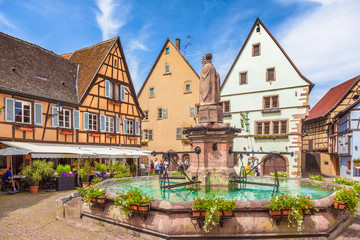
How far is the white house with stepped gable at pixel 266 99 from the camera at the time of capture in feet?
78.7

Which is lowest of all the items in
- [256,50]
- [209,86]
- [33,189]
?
[33,189]

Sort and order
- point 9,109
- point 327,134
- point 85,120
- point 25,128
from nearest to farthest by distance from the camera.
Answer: point 9,109 → point 25,128 → point 85,120 → point 327,134

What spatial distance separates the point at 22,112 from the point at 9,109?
37.3 inches

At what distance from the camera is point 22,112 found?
54.9 feet

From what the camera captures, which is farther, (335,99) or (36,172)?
(335,99)

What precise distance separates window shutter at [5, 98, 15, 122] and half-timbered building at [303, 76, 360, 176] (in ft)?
72.2

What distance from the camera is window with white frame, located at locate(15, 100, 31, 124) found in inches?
648

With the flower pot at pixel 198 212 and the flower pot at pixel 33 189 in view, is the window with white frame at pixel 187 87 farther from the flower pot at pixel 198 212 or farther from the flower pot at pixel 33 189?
the flower pot at pixel 198 212

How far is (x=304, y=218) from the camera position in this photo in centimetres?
584

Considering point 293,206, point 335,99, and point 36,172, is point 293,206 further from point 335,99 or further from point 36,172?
point 335,99

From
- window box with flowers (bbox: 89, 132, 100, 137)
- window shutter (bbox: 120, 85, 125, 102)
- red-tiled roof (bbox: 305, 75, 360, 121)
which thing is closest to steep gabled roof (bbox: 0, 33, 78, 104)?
window box with flowers (bbox: 89, 132, 100, 137)

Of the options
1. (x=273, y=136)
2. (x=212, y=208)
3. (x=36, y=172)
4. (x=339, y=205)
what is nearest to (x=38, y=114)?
(x=36, y=172)

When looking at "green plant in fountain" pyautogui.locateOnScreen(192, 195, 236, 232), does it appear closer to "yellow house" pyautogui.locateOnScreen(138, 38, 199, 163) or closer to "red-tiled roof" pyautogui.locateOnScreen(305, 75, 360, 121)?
"yellow house" pyautogui.locateOnScreen(138, 38, 199, 163)

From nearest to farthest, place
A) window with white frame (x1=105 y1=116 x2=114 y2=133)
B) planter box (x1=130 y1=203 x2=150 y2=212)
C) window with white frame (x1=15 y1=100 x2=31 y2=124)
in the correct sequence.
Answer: planter box (x1=130 y1=203 x2=150 y2=212) → window with white frame (x1=15 y1=100 x2=31 y2=124) → window with white frame (x1=105 y1=116 x2=114 y2=133)
